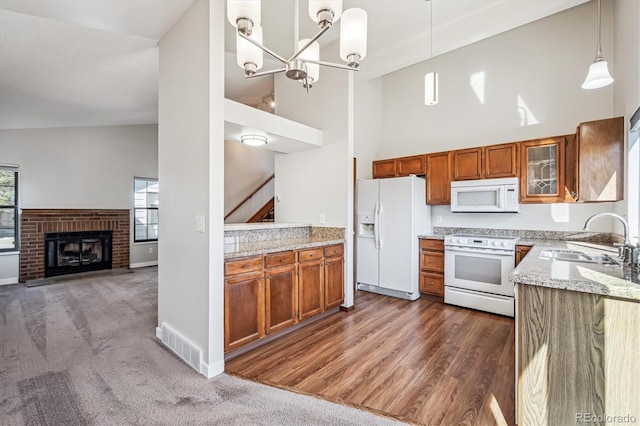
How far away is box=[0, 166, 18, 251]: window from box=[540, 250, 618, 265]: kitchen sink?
789 cm

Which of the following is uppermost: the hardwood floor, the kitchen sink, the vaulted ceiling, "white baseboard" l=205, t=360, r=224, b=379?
the vaulted ceiling

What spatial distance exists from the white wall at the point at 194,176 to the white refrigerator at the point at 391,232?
270 cm

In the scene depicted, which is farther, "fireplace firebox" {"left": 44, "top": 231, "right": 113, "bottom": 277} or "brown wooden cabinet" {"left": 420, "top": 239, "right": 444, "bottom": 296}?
"fireplace firebox" {"left": 44, "top": 231, "right": 113, "bottom": 277}

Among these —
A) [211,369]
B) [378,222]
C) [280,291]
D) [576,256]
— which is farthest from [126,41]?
[576,256]

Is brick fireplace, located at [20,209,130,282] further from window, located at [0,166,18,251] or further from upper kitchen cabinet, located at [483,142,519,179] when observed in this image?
upper kitchen cabinet, located at [483,142,519,179]

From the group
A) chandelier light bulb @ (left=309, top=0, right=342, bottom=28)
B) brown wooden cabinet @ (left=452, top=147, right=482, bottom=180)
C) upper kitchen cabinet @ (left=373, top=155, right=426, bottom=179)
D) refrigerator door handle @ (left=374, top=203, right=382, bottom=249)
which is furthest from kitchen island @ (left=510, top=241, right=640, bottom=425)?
upper kitchen cabinet @ (left=373, top=155, right=426, bottom=179)

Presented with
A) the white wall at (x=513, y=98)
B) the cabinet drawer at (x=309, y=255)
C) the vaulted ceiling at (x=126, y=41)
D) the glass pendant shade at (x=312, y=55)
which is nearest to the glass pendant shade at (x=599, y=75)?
the vaulted ceiling at (x=126, y=41)

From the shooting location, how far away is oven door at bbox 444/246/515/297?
3604 mm

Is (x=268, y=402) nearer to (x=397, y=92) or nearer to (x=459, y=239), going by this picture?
(x=459, y=239)

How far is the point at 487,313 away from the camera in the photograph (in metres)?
3.70

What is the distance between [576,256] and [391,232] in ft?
7.19

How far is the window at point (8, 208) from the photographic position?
5.22 metres

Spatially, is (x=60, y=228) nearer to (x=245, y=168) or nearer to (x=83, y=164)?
(x=83, y=164)

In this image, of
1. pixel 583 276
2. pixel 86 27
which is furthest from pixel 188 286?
pixel 583 276
